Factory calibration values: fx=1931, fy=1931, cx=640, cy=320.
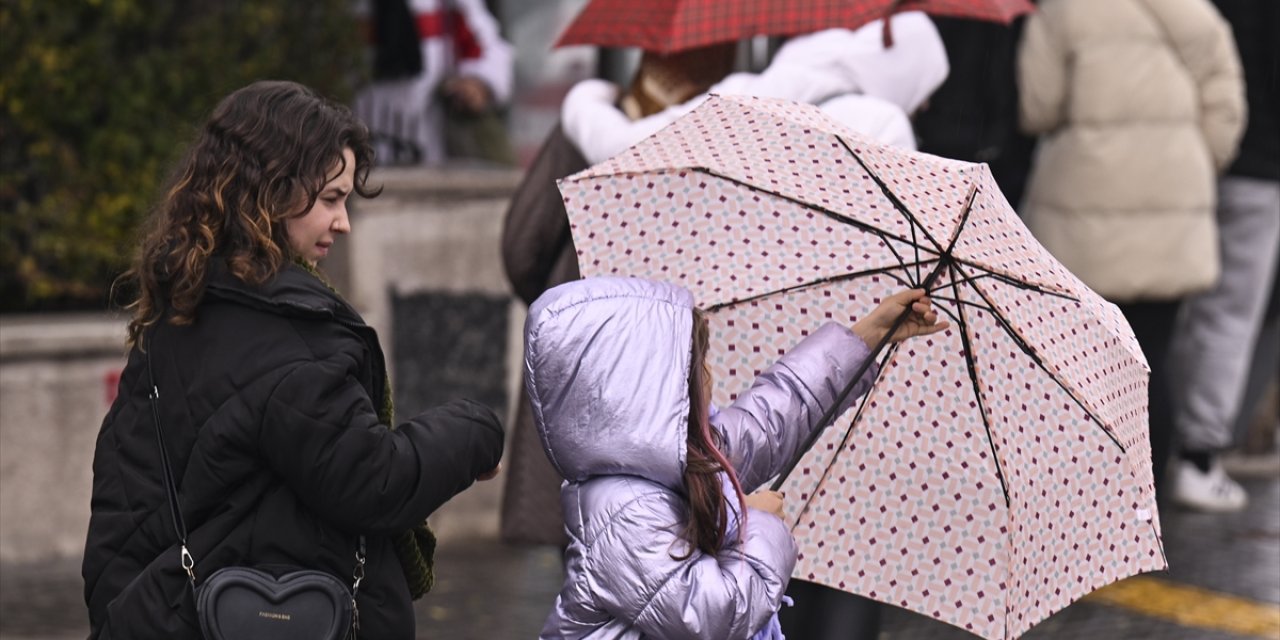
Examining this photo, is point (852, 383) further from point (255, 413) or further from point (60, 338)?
point (60, 338)

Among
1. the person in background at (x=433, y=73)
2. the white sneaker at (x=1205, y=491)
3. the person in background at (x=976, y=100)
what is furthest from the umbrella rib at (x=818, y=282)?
the white sneaker at (x=1205, y=491)

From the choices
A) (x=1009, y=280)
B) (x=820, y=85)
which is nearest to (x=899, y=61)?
(x=820, y=85)

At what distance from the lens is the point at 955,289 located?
360 centimetres

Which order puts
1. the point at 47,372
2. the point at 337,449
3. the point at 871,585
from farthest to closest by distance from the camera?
the point at 47,372 < the point at 871,585 < the point at 337,449

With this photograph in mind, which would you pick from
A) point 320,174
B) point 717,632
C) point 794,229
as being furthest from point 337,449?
point 794,229

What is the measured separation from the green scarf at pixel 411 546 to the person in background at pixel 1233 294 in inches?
201

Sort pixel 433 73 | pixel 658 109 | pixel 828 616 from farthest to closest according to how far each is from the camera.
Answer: pixel 433 73 < pixel 658 109 < pixel 828 616

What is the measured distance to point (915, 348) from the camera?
3805 mm

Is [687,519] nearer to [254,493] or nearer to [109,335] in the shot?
[254,493]

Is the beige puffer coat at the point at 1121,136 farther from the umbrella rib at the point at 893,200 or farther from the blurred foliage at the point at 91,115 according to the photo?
the umbrella rib at the point at 893,200

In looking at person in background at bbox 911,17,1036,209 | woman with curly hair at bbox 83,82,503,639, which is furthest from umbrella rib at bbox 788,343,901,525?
person in background at bbox 911,17,1036,209

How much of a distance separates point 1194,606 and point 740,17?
2.83 metres

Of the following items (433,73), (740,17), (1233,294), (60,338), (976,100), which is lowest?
(1233,294)

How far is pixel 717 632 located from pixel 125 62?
468 cm
